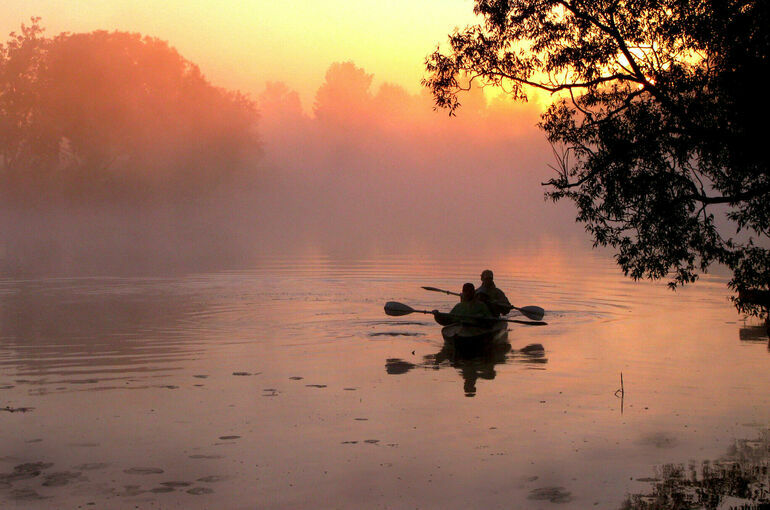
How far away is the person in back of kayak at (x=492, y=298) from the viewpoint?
28141mm

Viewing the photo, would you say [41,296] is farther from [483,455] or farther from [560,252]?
[560,252]

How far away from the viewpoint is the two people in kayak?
2548cm

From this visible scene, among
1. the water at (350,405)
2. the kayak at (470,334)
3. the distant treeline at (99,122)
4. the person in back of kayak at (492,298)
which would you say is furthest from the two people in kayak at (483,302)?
the distant treeline at (99,122)

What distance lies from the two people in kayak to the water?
3.56 feet

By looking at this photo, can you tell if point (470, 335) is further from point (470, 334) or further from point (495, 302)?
point (495, 302)

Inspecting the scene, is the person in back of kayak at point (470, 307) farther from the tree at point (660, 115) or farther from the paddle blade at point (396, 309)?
the tree at point (660, 115)

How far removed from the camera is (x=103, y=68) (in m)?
98.4

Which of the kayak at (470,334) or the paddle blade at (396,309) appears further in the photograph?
the paddle blade at (396,309)

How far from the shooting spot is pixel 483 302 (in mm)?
26562

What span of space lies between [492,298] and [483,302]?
201cm

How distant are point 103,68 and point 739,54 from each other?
300 feet

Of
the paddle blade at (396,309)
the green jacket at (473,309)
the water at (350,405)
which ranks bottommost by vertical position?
the water at (350,405)

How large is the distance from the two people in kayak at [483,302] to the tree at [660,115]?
24.3ft

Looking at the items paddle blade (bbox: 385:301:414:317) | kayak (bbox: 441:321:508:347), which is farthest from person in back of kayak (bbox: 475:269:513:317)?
paddle blade (bbox: 385:301:414:317)
